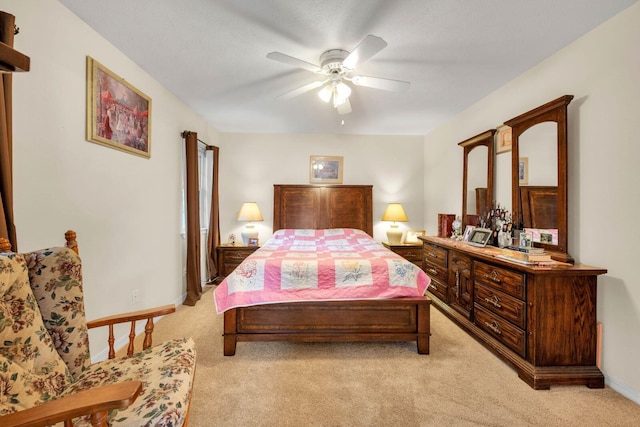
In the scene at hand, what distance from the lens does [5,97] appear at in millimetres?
1413

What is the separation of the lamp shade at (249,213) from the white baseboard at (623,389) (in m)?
4.04

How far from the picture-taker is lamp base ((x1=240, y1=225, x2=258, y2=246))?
178 inches

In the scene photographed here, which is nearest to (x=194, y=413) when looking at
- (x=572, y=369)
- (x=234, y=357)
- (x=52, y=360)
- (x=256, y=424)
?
(x=256, y=424)

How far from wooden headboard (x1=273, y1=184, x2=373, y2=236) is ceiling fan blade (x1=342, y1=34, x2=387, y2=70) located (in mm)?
2797

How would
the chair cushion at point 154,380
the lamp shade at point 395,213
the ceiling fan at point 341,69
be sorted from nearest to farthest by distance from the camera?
the chair cushion at point 154,380 < the ceiling fan at point 341,69 < the lamp shade at point 395,213

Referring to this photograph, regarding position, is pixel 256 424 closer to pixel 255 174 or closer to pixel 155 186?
pixel 155 186

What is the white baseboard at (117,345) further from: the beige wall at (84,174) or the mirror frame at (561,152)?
the mirror frame at (561,152)

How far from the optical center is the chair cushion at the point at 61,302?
1364mm

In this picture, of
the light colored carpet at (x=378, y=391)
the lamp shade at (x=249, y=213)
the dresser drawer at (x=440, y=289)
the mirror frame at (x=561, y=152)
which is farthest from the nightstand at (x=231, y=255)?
the mirror frame at (x=561, y=152)

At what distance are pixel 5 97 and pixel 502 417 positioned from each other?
3.19 metres

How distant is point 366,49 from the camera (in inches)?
73.0

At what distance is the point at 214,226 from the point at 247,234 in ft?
1.67

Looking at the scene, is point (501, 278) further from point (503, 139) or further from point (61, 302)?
point (61, 302)

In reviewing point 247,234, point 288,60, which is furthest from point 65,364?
point 247,234
